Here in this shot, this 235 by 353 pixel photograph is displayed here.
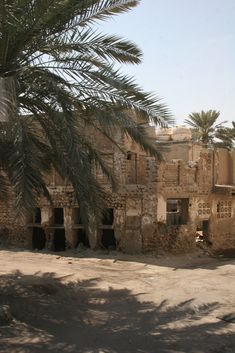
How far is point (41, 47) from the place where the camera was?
26.7ft

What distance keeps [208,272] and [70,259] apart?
4.73 metres

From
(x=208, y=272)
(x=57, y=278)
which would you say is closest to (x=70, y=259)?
(x=57, y=278)

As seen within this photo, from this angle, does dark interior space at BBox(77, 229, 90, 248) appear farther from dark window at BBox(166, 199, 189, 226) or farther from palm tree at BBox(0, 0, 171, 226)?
palm tree at BBox(0, 0, 171, 226)

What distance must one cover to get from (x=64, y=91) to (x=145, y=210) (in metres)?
9.32

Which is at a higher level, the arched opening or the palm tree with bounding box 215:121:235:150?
the palm tree with bounding box 215:121:235:150

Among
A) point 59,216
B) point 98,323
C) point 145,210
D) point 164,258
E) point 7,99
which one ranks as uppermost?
point 7,99

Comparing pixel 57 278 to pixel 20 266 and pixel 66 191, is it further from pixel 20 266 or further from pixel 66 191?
pixel 66 191

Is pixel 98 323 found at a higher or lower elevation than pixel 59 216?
lower

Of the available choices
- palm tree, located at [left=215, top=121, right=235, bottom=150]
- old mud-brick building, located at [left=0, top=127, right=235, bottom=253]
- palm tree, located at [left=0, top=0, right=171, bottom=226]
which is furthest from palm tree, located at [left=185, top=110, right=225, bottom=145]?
palm tree, located at [left=0, top=0, right=171, bottom=226]

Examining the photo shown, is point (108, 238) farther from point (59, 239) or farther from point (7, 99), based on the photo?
point (7, 99)

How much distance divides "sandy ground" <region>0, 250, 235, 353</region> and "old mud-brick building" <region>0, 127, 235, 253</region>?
45.2 inches

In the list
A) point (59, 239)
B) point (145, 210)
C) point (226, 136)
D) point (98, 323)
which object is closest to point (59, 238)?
point (59, 239)

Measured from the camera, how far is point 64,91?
8.04 metres

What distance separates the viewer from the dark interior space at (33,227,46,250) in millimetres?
19188
